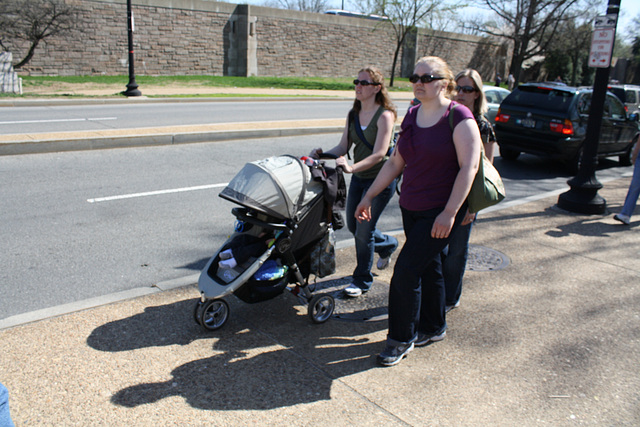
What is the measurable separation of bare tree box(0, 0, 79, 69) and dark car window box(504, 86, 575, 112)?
786 inches

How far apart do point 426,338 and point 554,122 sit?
8459 mm

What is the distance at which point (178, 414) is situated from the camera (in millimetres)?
3113

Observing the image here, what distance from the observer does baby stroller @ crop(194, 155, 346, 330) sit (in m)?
3.97

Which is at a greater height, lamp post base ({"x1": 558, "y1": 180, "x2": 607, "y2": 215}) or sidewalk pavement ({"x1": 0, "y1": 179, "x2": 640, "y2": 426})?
lamp post base ({"x1": 558, "y1": 180, "x2": 607, "y2": 215})

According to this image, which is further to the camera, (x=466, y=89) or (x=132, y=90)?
(x=132, y=90)

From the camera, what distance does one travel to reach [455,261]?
450 centimetres

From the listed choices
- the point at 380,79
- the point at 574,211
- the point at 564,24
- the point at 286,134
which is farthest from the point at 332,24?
the point at 380,79

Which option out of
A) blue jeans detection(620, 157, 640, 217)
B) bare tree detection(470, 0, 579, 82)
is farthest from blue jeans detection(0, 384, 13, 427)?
bare tree detection(470, 0, 579, 82)

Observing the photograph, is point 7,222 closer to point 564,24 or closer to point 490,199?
point 490,199

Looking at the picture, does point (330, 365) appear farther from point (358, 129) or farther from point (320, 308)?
point (358, 129)

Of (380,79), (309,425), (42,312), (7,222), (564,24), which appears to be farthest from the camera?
(564,24)

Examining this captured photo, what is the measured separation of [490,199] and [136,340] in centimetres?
255

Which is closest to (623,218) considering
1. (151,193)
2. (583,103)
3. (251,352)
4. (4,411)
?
(583,103)

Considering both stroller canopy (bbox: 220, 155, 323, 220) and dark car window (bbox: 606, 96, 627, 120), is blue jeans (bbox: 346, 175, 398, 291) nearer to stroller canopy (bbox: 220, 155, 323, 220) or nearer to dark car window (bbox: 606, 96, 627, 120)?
stroller canopy (bbox: 220, 155, 323, 220)
